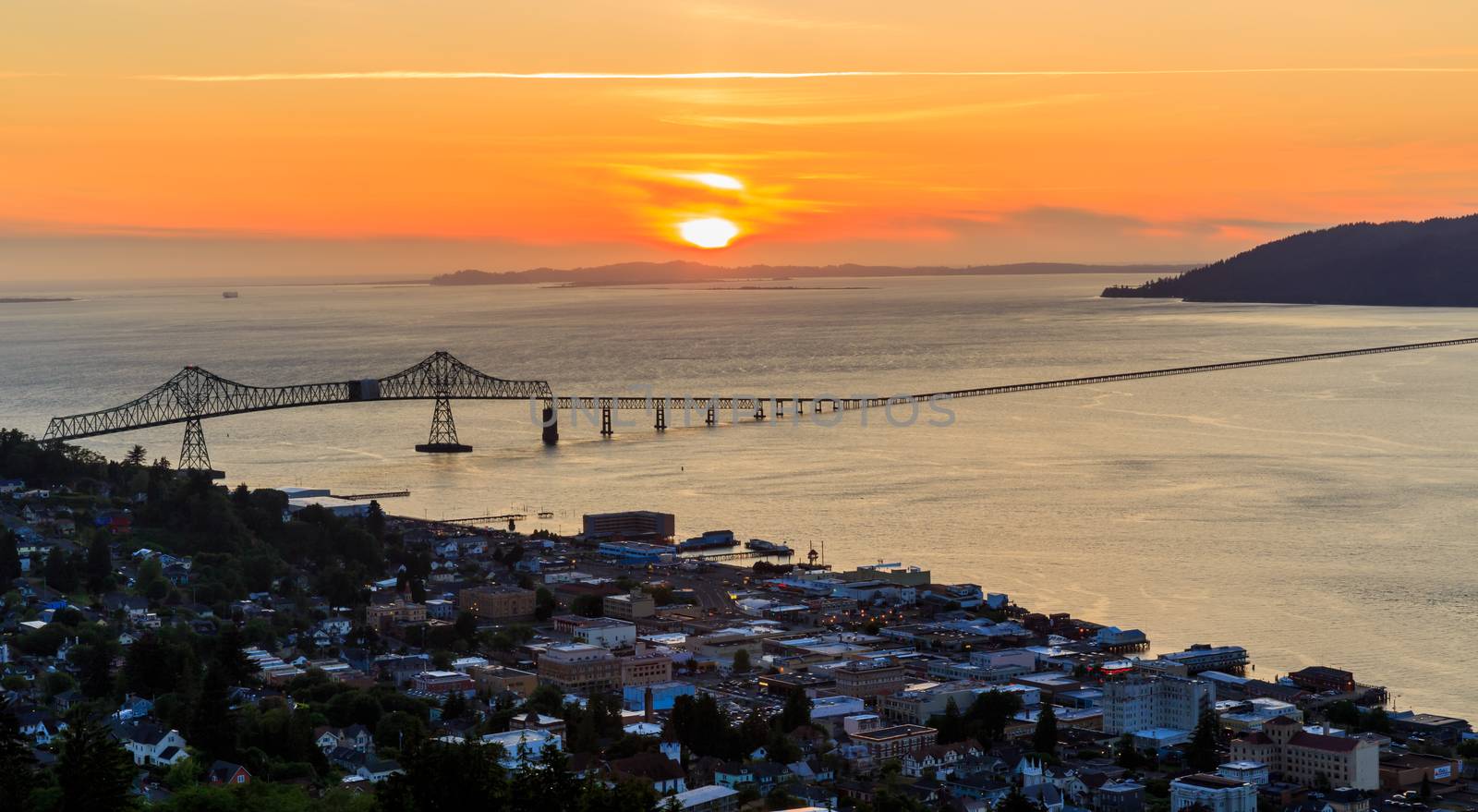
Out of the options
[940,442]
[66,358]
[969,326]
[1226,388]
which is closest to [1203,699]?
[940,442]

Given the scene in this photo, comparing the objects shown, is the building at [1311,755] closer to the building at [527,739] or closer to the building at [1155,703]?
the building at [1155,703]

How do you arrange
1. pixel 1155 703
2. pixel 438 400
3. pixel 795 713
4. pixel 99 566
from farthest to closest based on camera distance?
pixel 438 400 < pixel 99 566 < pixel 1155 703 < pixel 795 713

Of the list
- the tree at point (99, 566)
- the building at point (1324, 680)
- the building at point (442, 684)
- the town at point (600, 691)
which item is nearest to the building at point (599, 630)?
the town at point (600, 691)

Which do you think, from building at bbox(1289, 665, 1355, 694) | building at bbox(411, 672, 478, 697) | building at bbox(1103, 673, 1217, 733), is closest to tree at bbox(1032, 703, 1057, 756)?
building at bbox(1103, 673, 1217, 733)

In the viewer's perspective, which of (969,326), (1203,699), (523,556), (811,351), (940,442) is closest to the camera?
(1203,699)

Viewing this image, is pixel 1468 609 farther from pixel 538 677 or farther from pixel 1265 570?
pixel 538 677

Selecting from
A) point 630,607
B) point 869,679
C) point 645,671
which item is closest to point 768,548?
point 630,607

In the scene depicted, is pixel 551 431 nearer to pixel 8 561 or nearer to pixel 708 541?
pixel 708 541
